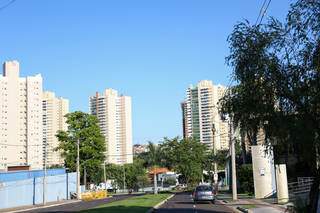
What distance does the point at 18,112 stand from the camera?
90438 millimetres

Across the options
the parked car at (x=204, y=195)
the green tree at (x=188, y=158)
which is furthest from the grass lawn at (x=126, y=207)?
the green tree at (x=188, y=158)

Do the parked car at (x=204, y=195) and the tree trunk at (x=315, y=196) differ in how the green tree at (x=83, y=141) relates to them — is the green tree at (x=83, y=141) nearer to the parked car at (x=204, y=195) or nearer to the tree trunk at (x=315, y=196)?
the parked car at (x=204, y=195)

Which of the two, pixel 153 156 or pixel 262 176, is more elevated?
pixel 153 156

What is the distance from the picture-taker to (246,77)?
18375mm

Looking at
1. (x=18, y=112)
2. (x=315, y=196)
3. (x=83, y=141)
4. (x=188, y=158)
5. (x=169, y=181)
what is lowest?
(x=169, y=181)

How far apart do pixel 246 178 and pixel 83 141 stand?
44.6 meters

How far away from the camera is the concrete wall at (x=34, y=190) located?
69.6m

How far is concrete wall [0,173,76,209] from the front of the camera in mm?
69600

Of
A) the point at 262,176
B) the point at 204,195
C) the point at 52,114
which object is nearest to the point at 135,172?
the point at 52,114

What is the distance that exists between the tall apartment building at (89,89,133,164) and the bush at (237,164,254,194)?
63882 mm

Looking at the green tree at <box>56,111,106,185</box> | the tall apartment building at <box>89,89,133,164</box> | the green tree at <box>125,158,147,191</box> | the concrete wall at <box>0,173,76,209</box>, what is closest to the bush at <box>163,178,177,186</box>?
the green tree at <box>125,158,147,191</box>

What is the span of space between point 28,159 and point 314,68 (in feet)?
283

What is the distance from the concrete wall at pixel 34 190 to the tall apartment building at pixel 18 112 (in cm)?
867

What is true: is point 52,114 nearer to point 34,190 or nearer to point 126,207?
point 34,190
